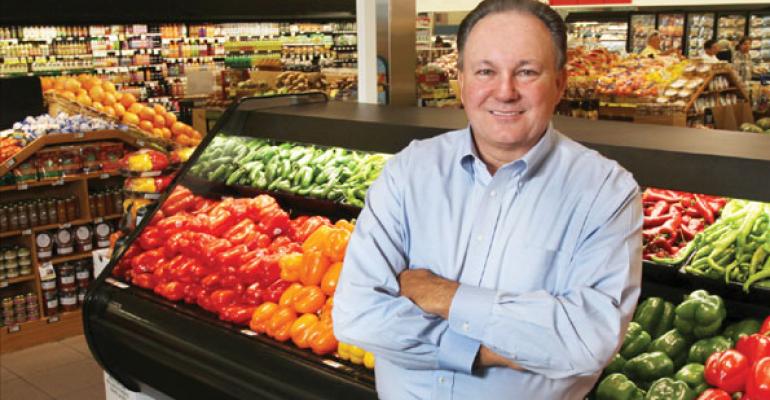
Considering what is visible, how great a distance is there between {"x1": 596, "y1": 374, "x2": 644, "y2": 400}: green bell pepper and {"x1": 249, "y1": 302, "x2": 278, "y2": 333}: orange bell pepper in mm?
1375

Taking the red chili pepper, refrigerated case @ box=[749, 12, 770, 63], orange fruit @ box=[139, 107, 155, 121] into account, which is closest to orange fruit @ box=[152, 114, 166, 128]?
orange fruit @ box=[139, 107, 155, 121]

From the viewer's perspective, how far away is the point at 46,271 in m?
6.15

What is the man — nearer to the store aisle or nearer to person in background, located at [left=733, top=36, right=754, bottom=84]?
the store aisle

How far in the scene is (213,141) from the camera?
4.05 meters

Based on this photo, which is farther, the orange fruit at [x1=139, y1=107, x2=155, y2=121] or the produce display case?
the orange fruit at [x1=139, y1=107, x2=155, y2=121]

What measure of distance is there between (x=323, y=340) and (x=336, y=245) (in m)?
0.44

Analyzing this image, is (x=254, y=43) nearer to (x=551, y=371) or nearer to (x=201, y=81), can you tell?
(x=201, y=81)

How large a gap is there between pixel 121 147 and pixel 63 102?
1.61m

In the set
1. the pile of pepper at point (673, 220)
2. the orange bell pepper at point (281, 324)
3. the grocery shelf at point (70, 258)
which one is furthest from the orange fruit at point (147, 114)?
the pile of pepper at point (673, 220)

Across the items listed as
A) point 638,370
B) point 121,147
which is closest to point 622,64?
point 121,147

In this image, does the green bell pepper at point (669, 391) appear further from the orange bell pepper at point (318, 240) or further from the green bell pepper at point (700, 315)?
the orange bell pepper at point (318, 240)

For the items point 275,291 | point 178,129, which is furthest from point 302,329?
point 178,129

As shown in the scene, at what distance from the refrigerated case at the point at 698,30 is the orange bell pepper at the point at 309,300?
13.5m

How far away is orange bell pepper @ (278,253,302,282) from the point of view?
3.40 m
